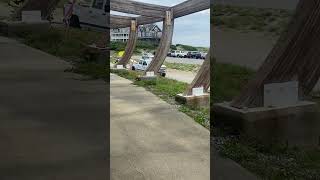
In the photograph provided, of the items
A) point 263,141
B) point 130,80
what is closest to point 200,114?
point 130,80

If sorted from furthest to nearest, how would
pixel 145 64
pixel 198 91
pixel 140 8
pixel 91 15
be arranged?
pixel 145 64
pixel 140 8
pixel 198 91
pixel 91 15

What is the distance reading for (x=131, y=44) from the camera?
12.8ft

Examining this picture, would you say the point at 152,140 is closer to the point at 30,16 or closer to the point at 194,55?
the point at 194,55

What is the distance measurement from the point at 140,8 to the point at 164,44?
1.32ft

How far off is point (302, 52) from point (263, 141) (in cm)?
65

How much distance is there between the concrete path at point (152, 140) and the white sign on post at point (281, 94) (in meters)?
0.82

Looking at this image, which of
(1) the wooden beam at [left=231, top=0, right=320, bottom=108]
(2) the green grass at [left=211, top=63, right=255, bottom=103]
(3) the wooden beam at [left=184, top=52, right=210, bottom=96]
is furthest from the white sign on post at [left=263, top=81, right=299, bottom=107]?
(3) the wooden beam at [left=184, top=52, right=210, bottom=96]

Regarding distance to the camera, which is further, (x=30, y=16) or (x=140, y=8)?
(x=140, y=8)

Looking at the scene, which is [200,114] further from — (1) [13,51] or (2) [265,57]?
(1) [13,51]

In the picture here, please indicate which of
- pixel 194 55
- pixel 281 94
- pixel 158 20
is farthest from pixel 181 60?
pixel 281 94

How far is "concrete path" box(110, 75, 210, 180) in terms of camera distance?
3.27 metres

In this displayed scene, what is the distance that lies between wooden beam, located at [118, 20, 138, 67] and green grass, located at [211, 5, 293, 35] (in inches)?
40.4

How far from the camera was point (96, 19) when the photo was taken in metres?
2.77

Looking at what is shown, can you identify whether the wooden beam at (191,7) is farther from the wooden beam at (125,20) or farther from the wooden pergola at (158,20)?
the wooden beam at (125,20)
